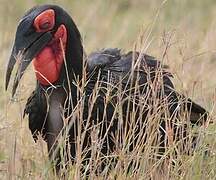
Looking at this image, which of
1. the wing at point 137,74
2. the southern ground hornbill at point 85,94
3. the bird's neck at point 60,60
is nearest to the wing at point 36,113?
the southern ground hornbill at point 85,94

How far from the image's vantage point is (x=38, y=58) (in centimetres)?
459

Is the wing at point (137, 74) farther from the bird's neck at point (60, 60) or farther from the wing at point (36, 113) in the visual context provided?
the wing at point (36, 113)

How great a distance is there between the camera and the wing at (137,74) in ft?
Result: 14.8

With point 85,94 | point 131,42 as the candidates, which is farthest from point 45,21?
point 131,42

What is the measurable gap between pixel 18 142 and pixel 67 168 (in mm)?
640

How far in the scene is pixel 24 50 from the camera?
174 inches

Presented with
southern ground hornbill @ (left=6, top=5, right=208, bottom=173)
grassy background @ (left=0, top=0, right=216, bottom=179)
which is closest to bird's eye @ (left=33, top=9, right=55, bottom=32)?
southern ground hornbill @ (left=6, top=5, right=208, bottom=173)

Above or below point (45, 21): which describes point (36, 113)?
below

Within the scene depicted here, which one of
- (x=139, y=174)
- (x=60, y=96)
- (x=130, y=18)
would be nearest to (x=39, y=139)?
(x=60, y=96)

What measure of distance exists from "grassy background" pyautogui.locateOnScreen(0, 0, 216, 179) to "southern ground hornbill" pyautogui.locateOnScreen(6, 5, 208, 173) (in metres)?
0.10

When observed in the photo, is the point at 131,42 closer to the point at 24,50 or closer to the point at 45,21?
the point at 45,21

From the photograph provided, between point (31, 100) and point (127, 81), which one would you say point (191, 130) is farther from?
point (31, 100)

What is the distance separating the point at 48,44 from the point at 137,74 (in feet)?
1.53

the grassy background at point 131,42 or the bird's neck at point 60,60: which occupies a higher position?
the bird's neck at point 60,60
